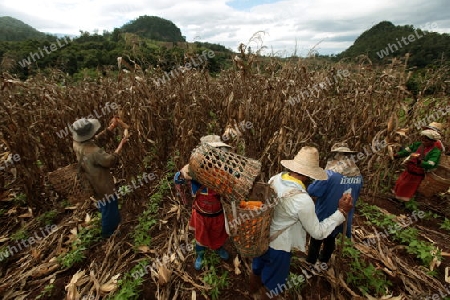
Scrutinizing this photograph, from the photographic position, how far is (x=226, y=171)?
1539 millimetres

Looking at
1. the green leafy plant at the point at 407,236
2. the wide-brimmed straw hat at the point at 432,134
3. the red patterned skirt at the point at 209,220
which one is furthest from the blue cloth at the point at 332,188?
the wide-brimmed straw hat at the point at 432,134

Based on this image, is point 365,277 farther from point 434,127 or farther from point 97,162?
point 97,162

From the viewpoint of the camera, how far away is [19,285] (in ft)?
8.36

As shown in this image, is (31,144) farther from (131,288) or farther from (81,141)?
(131,288)

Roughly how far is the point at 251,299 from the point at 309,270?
748 millimetres

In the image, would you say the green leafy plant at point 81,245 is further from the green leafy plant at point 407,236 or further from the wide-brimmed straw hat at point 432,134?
the wide-brimmed straw hat at point 432,134

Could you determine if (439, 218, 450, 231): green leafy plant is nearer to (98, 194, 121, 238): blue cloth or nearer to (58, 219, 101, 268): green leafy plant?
(98, 194, 121, 238): blue cloth

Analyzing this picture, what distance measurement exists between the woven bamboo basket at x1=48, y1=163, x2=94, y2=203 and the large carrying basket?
4825 mm

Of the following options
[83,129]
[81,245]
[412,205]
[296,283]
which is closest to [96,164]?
[83,129]

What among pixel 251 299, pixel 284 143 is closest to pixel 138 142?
pixel 284 143

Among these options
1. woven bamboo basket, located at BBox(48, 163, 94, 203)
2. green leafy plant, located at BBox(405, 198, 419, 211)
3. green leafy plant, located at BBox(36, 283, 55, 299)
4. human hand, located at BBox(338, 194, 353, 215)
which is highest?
human hand, located at BBox(338, 194, 353, 215)

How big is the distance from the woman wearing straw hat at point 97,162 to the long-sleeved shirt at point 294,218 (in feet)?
6.26

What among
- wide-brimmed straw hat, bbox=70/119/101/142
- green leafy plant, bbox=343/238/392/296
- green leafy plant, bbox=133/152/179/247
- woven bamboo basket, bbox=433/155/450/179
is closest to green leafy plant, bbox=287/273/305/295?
green leafy plant, bbox=343/238/392/296

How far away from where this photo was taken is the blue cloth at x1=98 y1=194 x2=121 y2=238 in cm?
288
